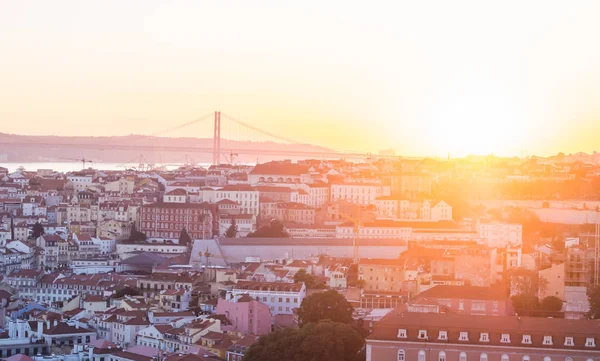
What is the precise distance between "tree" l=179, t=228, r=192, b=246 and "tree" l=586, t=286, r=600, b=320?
10.2m

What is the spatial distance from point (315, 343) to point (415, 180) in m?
23.3

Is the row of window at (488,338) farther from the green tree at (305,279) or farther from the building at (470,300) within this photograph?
the green tree at (305,279)

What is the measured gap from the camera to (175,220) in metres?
27.0

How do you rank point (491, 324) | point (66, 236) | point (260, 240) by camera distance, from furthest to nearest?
1. point (66, 236)
2. point (260, 240)
3. point (491, 324)

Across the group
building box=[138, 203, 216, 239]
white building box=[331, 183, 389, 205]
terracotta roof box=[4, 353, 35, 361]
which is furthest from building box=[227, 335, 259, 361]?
white building box=[331, 183, 389, 205]

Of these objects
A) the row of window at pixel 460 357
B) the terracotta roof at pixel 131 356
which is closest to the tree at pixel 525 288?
the row of window at pixel 460 357

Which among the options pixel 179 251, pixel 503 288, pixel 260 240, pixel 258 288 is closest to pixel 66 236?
pixel 179 251

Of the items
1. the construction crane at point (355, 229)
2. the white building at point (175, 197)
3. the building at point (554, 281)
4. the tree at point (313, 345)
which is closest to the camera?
the tree at point (313, 345)

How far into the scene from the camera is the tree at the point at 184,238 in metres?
25.7

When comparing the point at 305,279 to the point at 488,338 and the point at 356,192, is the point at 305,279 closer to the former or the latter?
the point at 488,338

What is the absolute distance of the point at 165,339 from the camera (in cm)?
1644

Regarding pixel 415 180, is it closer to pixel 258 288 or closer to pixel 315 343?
pixel 258 288

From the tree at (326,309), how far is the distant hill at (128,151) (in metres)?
43.4

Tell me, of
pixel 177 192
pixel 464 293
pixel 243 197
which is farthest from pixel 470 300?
pixel 177 192
